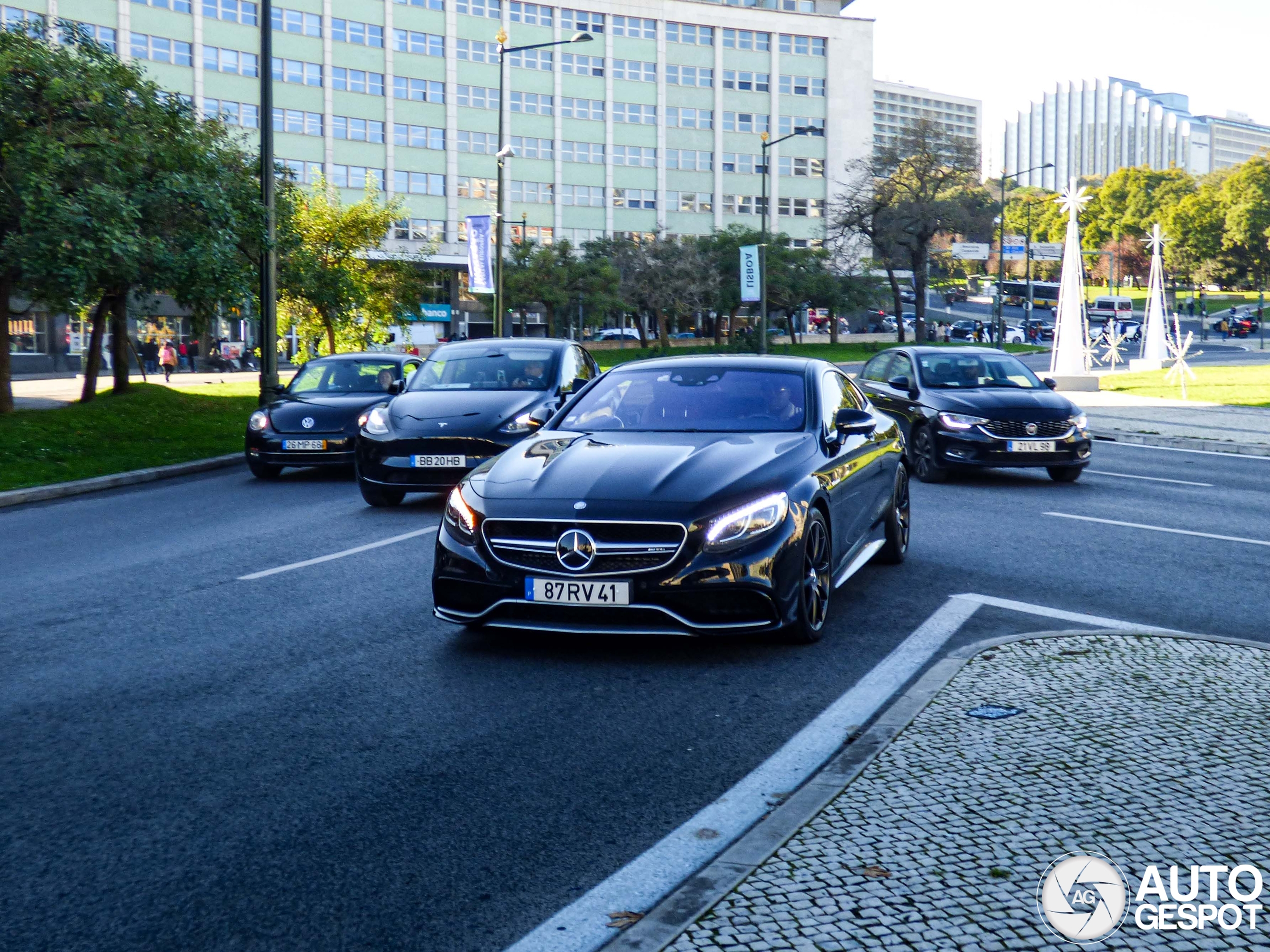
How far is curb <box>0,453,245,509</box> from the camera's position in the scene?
47.0 feet

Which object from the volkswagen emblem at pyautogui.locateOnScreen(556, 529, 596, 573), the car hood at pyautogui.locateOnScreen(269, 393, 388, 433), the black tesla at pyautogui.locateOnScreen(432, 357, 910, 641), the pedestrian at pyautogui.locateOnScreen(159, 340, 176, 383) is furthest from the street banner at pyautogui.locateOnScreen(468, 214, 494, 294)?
the volkswagen emblem at pyautogui.locateOnScreen(556, 529, 596, 573)

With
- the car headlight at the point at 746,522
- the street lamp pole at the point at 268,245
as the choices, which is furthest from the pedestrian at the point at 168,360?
the car headlight at the point at 746,522

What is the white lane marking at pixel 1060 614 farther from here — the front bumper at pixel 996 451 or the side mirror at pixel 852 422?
the front bumper at pixel 996 451

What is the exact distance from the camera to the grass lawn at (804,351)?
5584cm

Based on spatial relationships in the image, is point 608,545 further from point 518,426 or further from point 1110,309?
point 1110,309

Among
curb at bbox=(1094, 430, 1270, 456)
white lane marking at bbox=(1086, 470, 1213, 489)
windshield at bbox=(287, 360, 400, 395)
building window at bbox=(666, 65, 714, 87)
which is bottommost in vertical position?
white lane marking at bbox=(1086, 470, 1213, 489)

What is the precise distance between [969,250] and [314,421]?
2926 inches

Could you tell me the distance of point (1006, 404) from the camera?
14.3 meters

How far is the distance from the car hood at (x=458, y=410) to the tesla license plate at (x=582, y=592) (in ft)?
20.2

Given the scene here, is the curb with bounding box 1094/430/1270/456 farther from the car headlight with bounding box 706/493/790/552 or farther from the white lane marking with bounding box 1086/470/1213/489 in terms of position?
the car headlight with bounding box 706/493/790/552

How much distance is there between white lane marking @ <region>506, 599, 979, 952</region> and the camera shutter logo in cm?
95

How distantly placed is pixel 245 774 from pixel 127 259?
48.5 ft

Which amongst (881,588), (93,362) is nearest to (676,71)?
(93,362)

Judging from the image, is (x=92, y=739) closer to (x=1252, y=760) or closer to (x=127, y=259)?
(x=1252, y=760)
